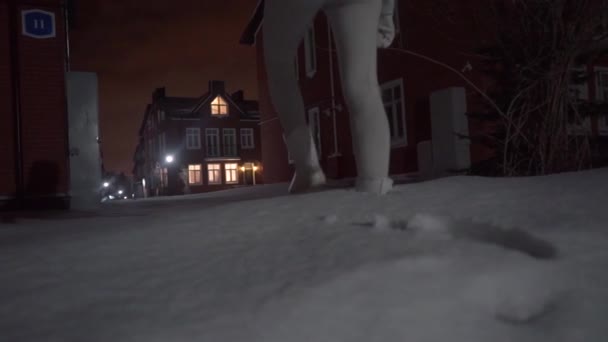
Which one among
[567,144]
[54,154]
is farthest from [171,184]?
[567,144]

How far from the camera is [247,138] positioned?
123ft

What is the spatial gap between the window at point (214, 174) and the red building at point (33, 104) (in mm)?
31429

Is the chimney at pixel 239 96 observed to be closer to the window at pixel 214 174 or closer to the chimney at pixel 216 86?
the chimney at pixel 216 86

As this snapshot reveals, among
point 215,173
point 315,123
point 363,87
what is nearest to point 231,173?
point 215,173

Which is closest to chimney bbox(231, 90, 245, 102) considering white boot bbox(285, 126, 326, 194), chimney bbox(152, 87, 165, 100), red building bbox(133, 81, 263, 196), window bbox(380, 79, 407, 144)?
red building bbox(133, 81, 263, 196)

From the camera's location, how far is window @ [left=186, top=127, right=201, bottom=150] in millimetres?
36156

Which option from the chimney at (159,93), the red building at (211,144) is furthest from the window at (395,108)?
the chimney at (159,93)

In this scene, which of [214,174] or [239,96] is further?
[239,96]

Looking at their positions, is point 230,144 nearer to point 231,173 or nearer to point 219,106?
point 231,173

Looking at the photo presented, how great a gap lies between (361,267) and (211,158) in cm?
3533

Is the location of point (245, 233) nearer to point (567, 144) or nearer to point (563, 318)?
point (563, 318)

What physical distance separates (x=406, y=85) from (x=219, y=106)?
26.8m

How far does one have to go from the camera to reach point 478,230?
159 cm

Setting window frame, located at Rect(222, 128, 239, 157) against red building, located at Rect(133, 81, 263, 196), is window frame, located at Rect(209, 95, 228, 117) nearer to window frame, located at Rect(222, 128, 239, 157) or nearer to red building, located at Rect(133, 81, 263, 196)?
red building, located at Rect(133, 81, 263, 196)
